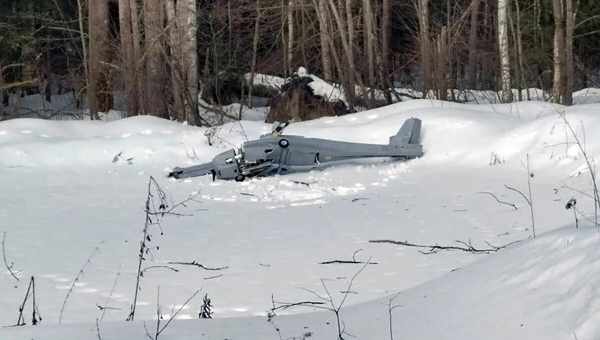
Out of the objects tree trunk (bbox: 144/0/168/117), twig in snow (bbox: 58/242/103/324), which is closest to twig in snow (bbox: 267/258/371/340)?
twig in snow (bbox: 58/242/103/324)

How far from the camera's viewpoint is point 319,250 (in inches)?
254

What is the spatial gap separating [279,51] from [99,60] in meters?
7.01

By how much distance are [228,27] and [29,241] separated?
16.3 meters

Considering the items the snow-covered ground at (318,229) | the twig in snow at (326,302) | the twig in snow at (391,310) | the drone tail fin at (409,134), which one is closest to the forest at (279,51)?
the snow-covered ground at (318,229)

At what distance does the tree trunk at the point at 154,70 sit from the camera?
1470 cm

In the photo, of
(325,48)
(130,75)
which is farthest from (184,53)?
(325,48)

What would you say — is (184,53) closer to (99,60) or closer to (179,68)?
(179,68)

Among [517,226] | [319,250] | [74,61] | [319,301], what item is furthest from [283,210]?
[74,61]

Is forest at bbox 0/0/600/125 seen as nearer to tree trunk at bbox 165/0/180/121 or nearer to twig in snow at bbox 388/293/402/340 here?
tree trunk at bbox 165/0/180/121

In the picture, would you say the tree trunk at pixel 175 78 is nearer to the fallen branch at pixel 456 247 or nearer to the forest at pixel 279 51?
the forest at pixel 279 51

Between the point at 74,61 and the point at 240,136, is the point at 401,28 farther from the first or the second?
the point at 240,136

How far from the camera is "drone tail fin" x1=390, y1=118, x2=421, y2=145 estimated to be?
33.6 ft

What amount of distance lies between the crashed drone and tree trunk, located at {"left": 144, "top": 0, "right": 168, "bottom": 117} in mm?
5011

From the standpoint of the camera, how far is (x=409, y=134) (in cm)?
1027
